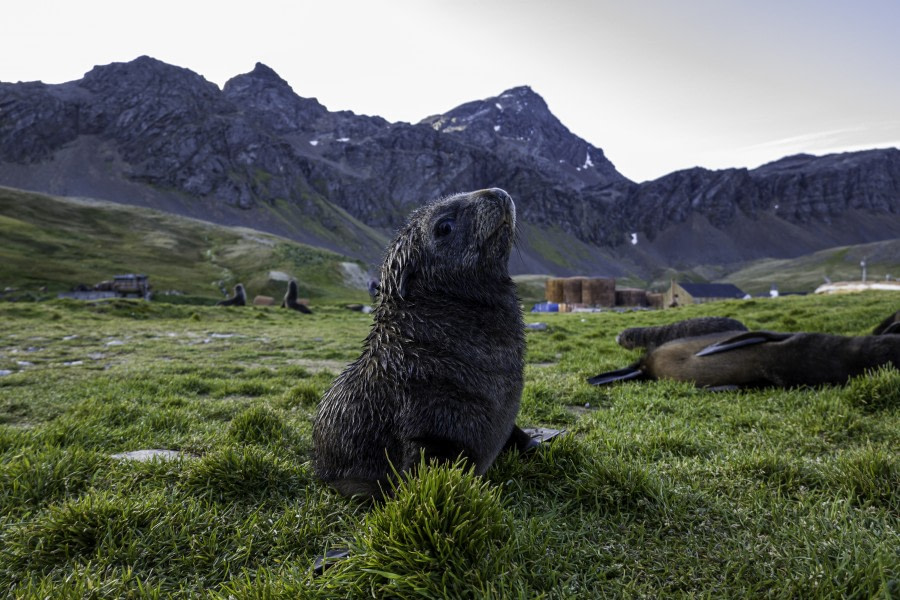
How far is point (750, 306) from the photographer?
669 inches

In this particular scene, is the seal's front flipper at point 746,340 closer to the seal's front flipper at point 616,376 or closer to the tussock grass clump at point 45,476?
the seal's front flipper at point 616,376

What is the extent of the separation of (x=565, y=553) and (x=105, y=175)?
208 m

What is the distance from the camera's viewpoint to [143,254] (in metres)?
76.6

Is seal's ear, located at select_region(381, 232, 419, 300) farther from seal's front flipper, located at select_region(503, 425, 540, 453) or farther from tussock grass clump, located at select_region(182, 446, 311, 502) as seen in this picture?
tussock grass clump, located at select_region(182, 446, 311, 502)

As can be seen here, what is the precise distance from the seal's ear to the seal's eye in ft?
0.75

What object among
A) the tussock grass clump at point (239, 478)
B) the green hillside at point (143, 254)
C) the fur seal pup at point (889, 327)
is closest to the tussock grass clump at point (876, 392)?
the fur seal pup at point (889, 327)

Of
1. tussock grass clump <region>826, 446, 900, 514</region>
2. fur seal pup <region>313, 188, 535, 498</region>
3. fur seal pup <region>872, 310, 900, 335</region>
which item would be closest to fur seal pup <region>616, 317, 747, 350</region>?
fur seal pup <region>872, 310, 900, 335</region>

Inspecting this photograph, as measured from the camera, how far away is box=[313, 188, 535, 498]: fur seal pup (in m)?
2.94

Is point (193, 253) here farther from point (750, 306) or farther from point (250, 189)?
point (250, 189)

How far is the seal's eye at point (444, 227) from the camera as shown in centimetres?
343

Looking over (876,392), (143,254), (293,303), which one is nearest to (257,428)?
(876,392)

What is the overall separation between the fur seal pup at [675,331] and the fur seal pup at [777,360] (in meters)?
1.73

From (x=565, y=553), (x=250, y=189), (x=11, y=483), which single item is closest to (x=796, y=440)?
(x=565, y=553)

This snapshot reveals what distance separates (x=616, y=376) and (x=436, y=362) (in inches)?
190
